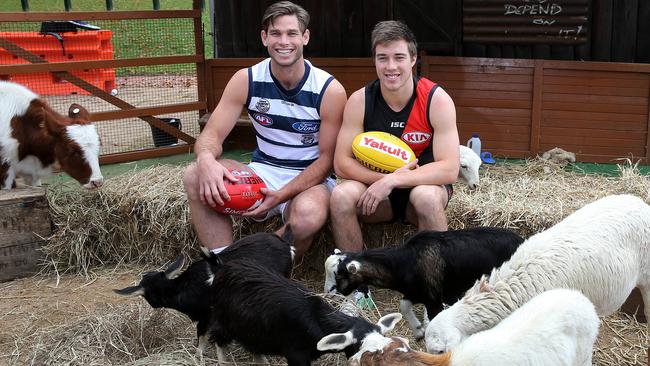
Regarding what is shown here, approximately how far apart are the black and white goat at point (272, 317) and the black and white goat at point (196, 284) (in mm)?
169

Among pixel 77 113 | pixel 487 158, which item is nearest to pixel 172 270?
pixel 77 113

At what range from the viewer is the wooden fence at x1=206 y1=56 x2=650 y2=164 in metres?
8.30

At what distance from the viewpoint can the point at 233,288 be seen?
4246 mm

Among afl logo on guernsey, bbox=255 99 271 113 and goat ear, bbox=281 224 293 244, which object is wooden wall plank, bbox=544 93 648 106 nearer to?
afl logo on guernsey, bbox=255 99 271 113

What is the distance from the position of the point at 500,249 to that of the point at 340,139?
4.67 ft

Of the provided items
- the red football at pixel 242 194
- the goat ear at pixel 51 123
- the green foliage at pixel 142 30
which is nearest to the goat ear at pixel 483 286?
the red football at pixel 242 194

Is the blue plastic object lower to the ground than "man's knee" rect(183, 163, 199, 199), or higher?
lower

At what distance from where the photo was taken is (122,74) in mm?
16484

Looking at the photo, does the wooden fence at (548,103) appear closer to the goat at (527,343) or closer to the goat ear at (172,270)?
the goat ear at (172,270)

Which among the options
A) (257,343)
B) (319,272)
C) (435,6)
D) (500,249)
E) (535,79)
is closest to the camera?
(257,343)

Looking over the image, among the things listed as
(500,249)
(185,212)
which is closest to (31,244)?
(185,212)

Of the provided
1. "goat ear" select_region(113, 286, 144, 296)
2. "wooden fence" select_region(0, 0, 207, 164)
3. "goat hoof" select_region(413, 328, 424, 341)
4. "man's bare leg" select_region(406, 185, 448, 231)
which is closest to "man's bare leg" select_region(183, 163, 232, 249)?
"goat ear" select_region(113, 286, 144, 296)

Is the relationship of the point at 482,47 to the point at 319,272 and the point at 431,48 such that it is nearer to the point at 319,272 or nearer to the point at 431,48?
the point at 431,48

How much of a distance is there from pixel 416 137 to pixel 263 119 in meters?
1.20
